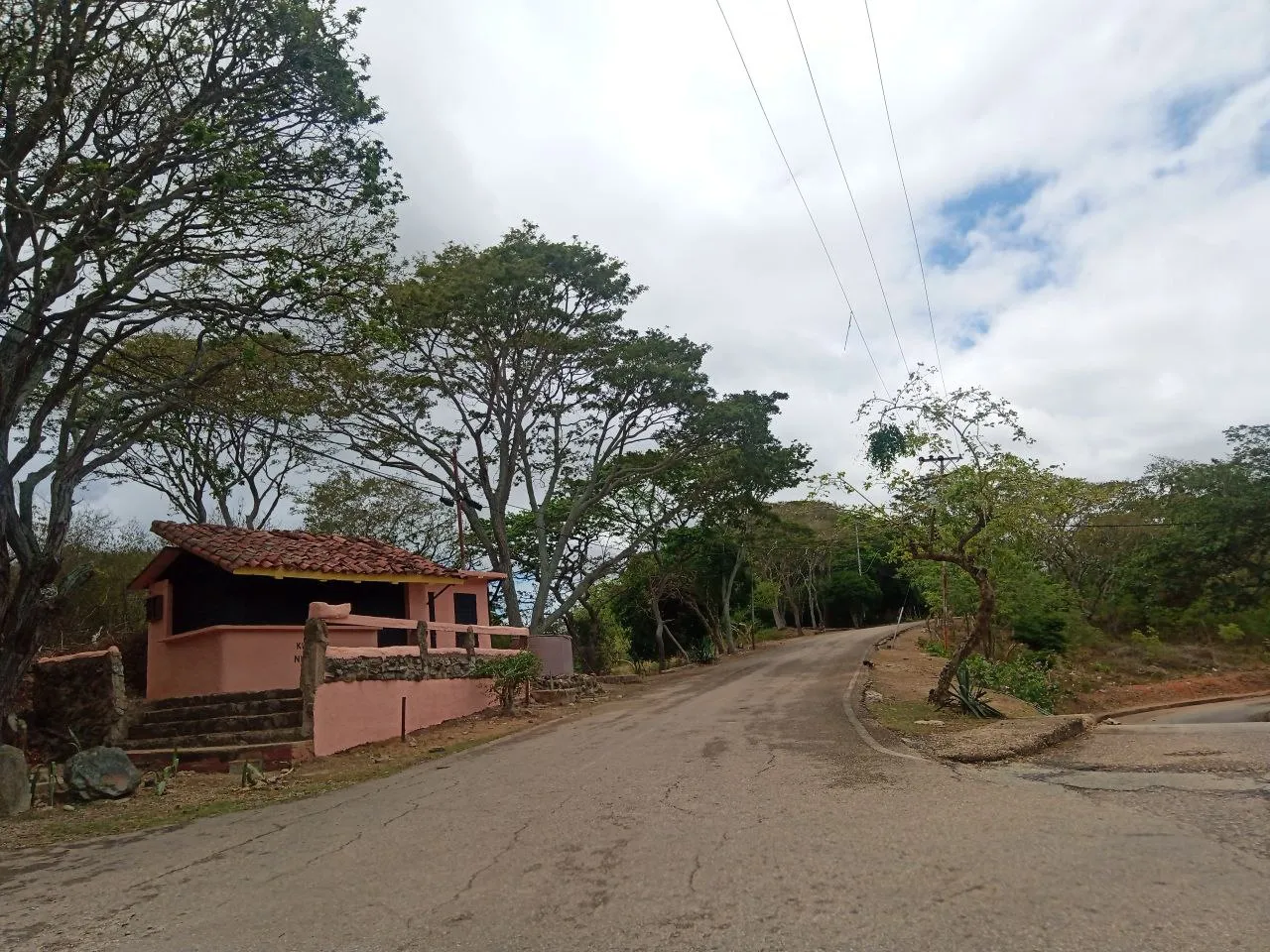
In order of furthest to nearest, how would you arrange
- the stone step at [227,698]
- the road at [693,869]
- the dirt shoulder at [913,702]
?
the stone step at [227,698]
the dirt shoulder at [913,702]
the road at [693,869]

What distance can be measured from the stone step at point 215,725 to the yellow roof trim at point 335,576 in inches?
104

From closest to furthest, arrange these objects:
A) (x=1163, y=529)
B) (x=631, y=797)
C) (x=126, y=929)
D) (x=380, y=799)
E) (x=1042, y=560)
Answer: (x=126, y=929), (x=631, y=797), (x=380, y=799), (x=1163, y=529), (x=1042, y=560)

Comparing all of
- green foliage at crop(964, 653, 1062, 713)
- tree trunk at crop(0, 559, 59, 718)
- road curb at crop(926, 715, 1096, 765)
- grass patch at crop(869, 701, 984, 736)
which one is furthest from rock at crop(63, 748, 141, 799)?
green foliage at crop(964, 653, 1062, 713)

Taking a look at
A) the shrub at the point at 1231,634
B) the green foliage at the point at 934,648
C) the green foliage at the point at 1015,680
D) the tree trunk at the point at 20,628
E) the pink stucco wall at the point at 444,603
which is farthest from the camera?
the shrub at the point at 1231,634

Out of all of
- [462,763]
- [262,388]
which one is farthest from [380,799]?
[262,388]

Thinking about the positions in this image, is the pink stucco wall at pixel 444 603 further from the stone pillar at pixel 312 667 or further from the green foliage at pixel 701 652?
the green foliage at pixel 701 652

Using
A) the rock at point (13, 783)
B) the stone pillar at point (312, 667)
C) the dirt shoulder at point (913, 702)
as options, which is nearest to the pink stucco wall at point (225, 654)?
the stone pillar at point (312, 667)

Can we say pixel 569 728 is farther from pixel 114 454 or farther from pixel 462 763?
pixel 114 454

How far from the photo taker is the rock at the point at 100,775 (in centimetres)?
1055

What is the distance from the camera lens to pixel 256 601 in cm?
1716

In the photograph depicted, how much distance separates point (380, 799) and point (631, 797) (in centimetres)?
296

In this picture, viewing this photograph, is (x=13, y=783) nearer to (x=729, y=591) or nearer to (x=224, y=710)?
(x=224, y=710)

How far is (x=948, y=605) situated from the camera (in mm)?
30406

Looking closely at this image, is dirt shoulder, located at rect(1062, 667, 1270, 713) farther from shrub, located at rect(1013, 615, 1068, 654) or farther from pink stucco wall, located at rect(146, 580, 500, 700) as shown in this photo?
pink stucco wall, located at rect(146, 580, 500, 700)
